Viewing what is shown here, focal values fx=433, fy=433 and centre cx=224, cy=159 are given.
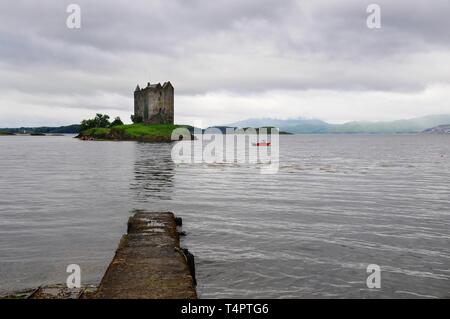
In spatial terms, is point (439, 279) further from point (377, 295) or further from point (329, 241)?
point (329, 241)

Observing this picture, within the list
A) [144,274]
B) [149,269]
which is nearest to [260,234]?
[149,269]

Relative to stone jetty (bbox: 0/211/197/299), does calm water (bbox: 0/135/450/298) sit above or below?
below

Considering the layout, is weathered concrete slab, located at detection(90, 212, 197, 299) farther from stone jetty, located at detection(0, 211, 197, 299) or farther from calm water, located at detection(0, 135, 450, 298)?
calm water, located at detection(0, 135, 450, 298)

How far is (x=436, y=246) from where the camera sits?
58.1 ft

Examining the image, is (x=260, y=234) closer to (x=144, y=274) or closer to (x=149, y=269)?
(x=149, y=269)

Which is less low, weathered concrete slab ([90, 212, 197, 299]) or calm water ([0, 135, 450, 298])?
weathered concrete slab ([90, 212, 197, 299])

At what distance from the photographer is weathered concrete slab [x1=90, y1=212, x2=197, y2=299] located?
10367 millimetres

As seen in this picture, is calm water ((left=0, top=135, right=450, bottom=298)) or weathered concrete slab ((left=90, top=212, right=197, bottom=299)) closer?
weathered concrete slab ((left=90, top=212, right=197, bottom=299))

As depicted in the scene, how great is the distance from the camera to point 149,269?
39.2 feet

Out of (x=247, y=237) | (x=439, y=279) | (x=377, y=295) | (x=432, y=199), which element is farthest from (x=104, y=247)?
(x=432, y=199)

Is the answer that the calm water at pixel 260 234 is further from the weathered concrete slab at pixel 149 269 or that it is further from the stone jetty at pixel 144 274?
the weathered concrete slab at pixel 149 269

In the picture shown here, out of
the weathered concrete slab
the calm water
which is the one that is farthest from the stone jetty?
the calm water

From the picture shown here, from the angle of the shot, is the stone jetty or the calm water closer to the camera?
the stone jetty

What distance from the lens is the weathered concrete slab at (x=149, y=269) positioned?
1037cm
